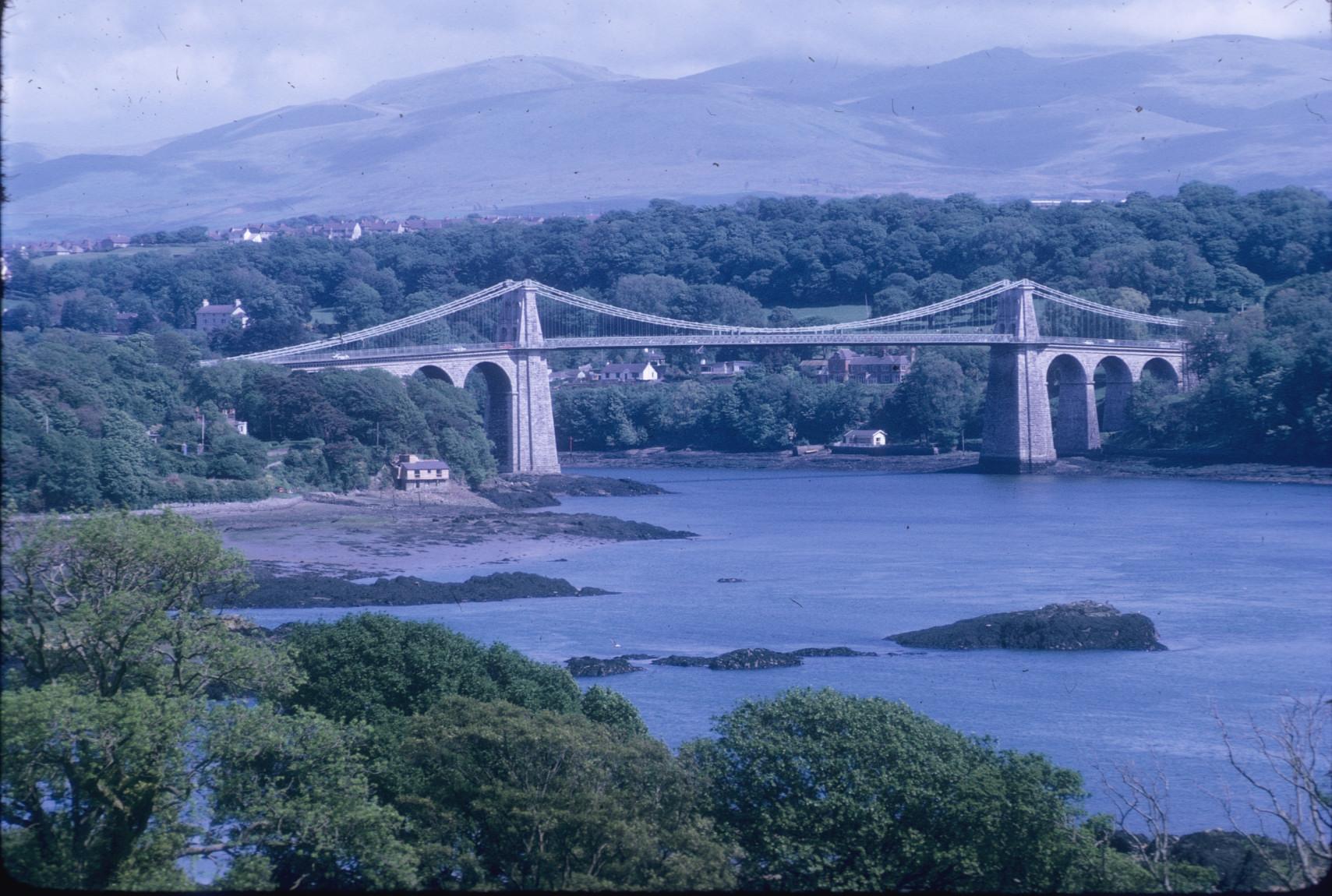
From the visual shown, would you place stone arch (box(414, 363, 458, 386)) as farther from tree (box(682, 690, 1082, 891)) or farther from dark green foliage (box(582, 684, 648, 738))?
tree (box(682, 690, 1082, 891))

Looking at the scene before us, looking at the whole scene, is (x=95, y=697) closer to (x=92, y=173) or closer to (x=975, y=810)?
(x=975, y=810)

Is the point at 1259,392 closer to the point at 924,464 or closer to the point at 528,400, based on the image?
the point at 924,464

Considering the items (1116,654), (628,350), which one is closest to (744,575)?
(1116,654)

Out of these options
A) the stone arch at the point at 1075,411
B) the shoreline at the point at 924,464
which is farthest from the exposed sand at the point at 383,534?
the stone arch at the point at 1075,411

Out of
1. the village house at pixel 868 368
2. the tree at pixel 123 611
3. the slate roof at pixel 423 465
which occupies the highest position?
the village house at pixel 868 368

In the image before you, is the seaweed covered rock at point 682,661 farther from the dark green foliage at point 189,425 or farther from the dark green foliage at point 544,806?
the dark green foliage at point 189,425

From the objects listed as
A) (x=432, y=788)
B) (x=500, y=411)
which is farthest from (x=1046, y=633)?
(x=500, y=411)
